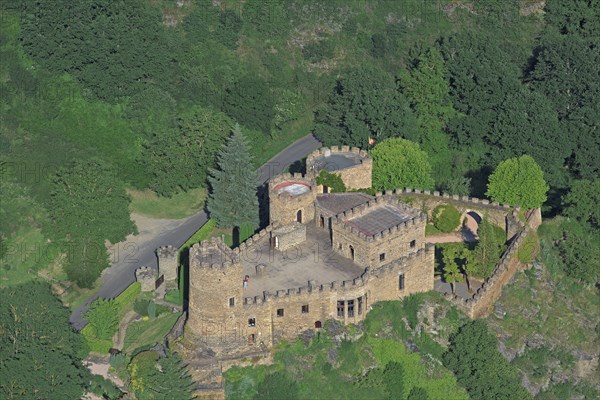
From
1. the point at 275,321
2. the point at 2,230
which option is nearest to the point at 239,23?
the point at 2,230

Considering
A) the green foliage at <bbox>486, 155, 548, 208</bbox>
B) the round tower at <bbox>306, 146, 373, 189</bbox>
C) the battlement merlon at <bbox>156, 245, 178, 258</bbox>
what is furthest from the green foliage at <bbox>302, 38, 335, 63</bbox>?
the battlement merlon at <bbox>156, 245, 178, 258</bbox>

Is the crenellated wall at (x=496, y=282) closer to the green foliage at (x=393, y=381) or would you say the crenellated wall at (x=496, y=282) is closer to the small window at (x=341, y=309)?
the green foliage at (x=393, y=381)

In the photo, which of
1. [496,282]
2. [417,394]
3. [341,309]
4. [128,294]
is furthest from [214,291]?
[496,282]

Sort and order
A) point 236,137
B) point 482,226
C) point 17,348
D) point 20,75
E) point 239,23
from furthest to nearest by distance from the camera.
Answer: point 239,23
point 20,75
point 236,137
point 482,226
point 17,348

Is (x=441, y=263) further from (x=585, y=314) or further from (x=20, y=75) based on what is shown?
(x=20, y=75)

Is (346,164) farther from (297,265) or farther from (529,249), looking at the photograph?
(529,249)

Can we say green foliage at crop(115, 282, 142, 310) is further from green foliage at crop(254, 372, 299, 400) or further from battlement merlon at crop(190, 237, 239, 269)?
green foliage at crop(254, 372, 299, 400)

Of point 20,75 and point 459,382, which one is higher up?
point 20,75
